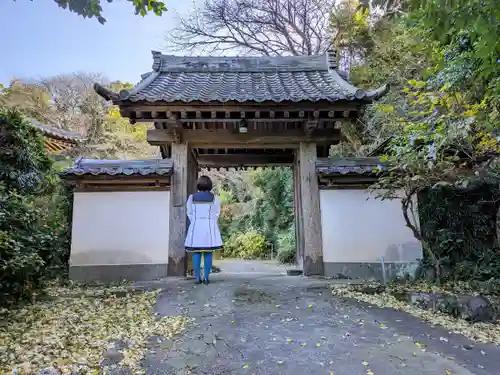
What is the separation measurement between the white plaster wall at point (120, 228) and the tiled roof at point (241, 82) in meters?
1.64

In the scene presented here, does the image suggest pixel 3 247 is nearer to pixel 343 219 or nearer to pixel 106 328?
pixel 106 328

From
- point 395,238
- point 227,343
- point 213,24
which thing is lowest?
point 227,343

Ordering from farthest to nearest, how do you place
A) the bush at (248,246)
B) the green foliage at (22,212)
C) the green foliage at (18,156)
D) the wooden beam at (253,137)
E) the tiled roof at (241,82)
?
the bush at (248,246), the wooden beam at (253,137), the tiled roof at (241,82), the green foliage at (18,156), the green foliage at (22,212)

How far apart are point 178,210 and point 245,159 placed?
2486 millimetres

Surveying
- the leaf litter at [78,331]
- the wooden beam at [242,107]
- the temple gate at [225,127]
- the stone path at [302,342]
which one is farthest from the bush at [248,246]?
the stone path at [302,342]

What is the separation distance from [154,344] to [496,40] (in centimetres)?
328

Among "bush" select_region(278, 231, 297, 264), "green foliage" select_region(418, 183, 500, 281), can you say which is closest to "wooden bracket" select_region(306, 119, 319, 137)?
"green foliage" select_region(418, 183, 500, 281)

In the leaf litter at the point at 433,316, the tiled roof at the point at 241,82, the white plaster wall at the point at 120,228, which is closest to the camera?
the leaf litter at the point at 433,316

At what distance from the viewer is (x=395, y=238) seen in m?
5.60

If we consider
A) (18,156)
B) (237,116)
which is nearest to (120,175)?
(18,156)

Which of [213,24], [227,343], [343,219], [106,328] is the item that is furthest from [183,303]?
[213,24]

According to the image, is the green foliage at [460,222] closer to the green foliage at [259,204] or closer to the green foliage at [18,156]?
the green foliage at [18,156]

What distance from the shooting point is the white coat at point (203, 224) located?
4.80 meters

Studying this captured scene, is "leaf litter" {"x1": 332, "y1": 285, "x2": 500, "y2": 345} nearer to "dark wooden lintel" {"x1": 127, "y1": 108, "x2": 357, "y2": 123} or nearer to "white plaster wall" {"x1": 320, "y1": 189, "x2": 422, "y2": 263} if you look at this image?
→ "white plaster wall" {"x1": 320, "y1": 189, "x2": 422, "y2": 263}
